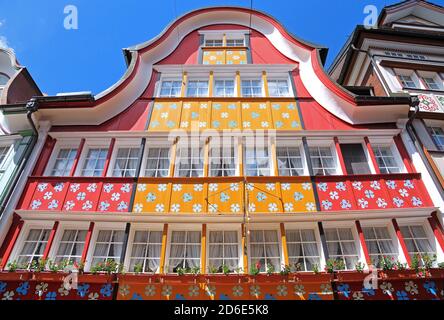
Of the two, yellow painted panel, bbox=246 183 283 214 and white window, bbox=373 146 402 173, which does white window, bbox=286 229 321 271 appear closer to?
yellow painted panel, bbox=246 183 283 214

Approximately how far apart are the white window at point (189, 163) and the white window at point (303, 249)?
3074 mm

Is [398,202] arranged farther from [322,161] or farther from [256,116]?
[256,116]

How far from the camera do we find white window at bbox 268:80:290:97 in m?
10.9

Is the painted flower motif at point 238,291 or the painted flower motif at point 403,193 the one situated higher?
the painted flower motif at point 403,193

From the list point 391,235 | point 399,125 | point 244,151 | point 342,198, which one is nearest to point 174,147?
point 244,151

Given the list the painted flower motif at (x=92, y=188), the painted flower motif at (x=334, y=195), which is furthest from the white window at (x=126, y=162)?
the painted flower motif at (x=334, y=195)

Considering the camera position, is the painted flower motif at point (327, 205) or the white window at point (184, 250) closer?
the white window at point (184, 250)

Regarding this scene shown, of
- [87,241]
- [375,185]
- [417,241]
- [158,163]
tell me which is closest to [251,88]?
[158,163]

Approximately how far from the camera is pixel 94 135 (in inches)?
377

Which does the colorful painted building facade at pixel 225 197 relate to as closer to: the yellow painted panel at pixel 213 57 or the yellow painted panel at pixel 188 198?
the yellow painted panel at pixel 188 198

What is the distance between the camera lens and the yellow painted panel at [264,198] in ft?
26.2

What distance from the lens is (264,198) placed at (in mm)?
8156

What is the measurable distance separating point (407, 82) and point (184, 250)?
9.81m
